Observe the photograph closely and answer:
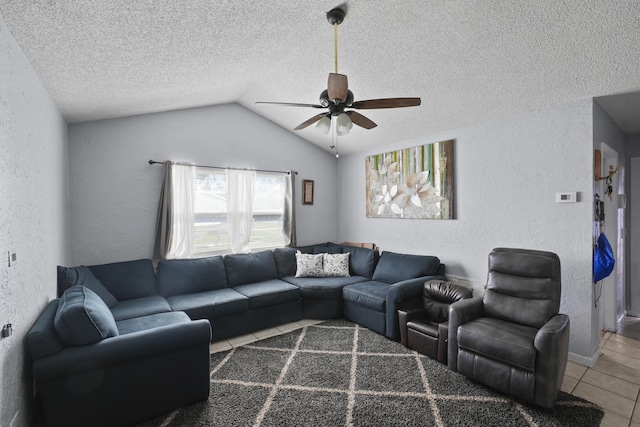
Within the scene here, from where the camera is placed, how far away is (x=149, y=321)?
104 inches

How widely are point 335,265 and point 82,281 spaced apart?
2843mm

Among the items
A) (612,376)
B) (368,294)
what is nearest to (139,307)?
(368,294)

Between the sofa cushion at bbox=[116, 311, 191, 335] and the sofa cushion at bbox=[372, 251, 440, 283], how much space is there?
2.43 metres

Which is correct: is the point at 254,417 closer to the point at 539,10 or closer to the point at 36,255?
the point at 36,255

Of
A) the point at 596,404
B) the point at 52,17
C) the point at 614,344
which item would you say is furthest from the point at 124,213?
the point at 614,344

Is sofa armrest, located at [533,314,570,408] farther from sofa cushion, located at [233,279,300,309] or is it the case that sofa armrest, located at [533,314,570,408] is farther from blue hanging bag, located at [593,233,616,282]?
sofa cushion, located at [233,279,300,309]

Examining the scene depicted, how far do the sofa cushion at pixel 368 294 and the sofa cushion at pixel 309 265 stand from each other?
1.93 feet

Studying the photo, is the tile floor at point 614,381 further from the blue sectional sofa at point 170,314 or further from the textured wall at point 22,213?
the textured wall at point 22,213

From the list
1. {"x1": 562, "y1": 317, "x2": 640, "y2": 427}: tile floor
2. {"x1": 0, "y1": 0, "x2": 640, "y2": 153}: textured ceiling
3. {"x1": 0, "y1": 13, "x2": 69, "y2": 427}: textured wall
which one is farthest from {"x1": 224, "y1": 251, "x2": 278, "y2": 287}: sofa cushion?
{"x1": 562, "y1": 317, "x2": 640, "y2": 427}: tile floor

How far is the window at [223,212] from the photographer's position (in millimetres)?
4117

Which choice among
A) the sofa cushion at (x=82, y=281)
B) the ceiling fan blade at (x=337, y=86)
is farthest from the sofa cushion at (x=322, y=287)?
the ceiling fan blade at (x=337, y=86)

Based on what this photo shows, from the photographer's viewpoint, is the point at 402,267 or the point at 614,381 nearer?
the point at 614,381

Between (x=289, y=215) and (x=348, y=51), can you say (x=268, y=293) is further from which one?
(x=348, y=51)

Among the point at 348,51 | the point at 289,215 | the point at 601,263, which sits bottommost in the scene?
the point at 601,263
